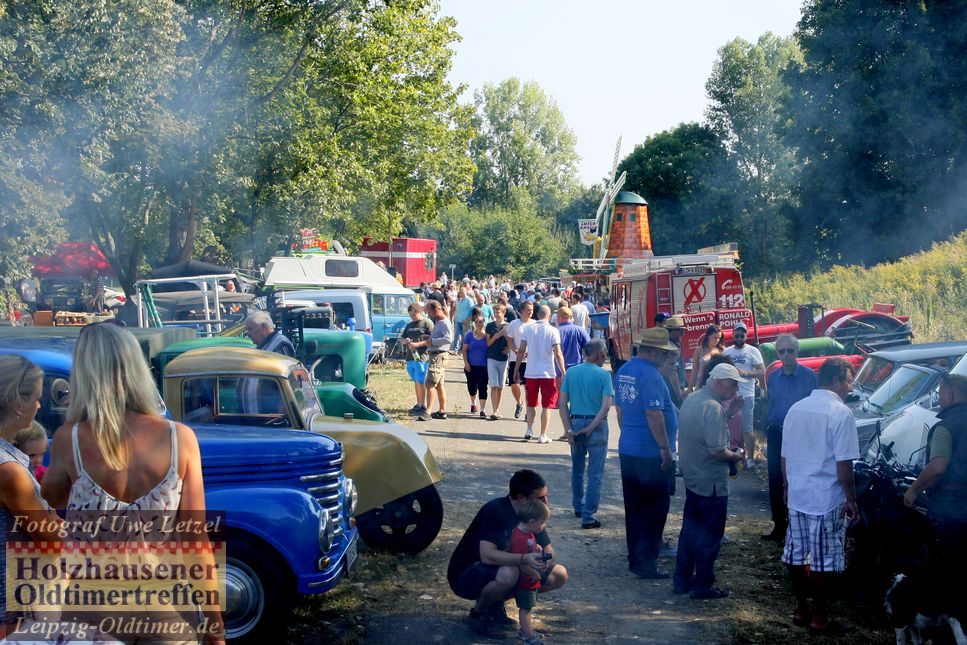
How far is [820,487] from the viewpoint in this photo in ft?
19.3

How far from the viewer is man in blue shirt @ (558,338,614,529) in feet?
27.7

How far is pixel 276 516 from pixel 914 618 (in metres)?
3.66

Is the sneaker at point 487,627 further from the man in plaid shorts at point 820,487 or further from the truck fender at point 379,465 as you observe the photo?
the man in plaid shorts at point 820,487

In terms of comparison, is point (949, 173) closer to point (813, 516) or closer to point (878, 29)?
point (878, 29)

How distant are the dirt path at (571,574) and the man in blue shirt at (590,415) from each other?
0.37 meters

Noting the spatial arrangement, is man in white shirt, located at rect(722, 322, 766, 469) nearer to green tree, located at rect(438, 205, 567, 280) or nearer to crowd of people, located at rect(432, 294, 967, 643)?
crowd of people, located at rect(432, 294, 967, 643)

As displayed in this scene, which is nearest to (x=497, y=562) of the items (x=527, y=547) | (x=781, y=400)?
(x=527, y=547)

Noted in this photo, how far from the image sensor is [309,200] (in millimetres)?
28344

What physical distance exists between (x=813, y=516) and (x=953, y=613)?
3.22 feet

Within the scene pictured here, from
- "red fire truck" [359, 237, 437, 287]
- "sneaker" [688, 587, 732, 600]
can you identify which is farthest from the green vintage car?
"red fire truck" [359, 237, 437, 287]

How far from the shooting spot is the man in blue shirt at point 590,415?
27.7 ft

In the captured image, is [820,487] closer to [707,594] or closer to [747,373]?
[707,594]

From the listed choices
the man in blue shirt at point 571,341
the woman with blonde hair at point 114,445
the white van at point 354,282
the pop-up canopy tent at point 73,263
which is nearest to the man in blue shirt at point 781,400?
the man in blue shirt at point 571,341

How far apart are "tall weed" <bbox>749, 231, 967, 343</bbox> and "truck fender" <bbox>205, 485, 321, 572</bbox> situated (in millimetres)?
15928
